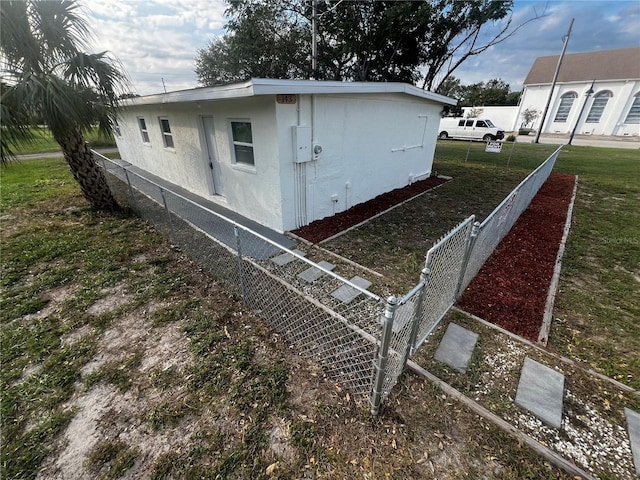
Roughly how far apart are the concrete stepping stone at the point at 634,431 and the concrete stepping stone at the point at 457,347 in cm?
116

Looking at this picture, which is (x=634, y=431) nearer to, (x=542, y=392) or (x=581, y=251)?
(x=542, y=392)

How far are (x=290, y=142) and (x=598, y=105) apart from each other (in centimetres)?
4573

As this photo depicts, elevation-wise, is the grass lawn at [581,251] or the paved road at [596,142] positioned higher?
the paved road at [596,142]

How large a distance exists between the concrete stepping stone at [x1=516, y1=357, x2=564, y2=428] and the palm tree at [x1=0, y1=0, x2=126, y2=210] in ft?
23.3

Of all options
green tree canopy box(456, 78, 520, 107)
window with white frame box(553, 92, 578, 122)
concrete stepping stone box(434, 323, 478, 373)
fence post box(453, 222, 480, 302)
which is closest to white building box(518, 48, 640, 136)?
window with white frame box(553, 92, 578, 122)

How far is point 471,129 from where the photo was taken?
2370 cm

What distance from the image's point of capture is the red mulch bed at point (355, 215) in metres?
5.47

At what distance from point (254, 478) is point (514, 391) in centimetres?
234

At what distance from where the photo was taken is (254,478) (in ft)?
6.06

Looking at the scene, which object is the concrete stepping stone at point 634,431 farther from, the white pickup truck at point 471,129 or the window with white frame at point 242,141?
the white pickup truck at point 471,129

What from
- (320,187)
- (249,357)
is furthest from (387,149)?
(249,357)

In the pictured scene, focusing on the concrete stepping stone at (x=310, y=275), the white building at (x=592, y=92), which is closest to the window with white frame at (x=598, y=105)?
the white building at (x=592, y=92)

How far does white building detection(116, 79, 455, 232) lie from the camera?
4.74 metres

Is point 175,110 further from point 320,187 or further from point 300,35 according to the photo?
point 300,35
